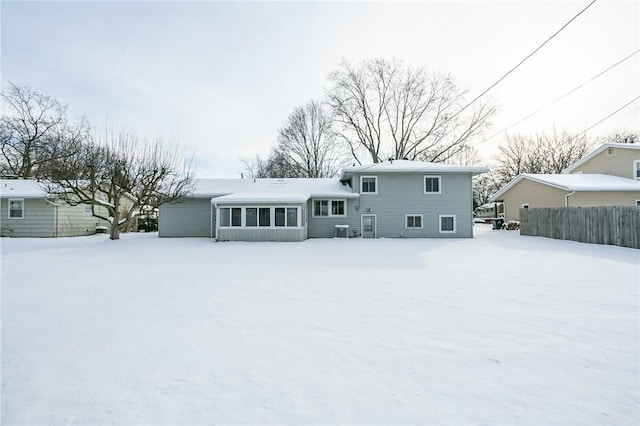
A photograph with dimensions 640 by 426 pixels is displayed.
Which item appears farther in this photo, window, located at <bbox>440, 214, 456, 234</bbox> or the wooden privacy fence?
window, located at <bbox>440, 214, 456, 234</bbox>

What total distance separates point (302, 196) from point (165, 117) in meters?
9.26

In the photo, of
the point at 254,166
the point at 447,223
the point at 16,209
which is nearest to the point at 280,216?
the point at 447,223

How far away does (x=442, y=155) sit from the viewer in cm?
3100

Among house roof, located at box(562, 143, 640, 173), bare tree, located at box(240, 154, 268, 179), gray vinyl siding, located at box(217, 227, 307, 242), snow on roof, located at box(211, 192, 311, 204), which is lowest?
gray vinyl siding, located at box(217, 227, 307, 242)

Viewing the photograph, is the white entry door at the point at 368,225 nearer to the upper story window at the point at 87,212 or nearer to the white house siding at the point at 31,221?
the upper story window at the point at 87,212

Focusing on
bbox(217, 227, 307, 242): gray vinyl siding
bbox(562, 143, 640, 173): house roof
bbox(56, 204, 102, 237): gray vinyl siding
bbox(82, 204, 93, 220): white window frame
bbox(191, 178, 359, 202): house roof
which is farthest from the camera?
bbox(82, 204, 93, 220): white window frame

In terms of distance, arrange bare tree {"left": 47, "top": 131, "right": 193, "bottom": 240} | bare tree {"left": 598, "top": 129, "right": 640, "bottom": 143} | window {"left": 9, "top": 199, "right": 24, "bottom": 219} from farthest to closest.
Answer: bare tree {"left": 598, "top": 129, "right": 640, "bottom": 143} → window {"left": 9, "top": 199, "right": 24, "bottom": 219} → bare tree {"left": 47, "top": 131, "right": 193, "bottom": 240}

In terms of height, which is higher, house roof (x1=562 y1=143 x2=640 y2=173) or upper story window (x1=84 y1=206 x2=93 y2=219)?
house roof (x1=562 y1=143 x2=640 y2=173)

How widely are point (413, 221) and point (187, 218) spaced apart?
47.0 feet

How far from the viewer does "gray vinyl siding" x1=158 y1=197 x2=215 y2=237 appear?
771 inches

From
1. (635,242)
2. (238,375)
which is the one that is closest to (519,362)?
(238,375)

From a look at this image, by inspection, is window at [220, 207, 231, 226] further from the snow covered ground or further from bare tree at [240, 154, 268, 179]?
bare tree at [240, 154, 268, 179]

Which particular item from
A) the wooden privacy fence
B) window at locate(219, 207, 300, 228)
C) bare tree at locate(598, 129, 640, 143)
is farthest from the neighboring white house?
bare tree at locate(598, 129, 640, 143)

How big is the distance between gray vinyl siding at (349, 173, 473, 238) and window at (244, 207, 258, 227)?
21.4ft
